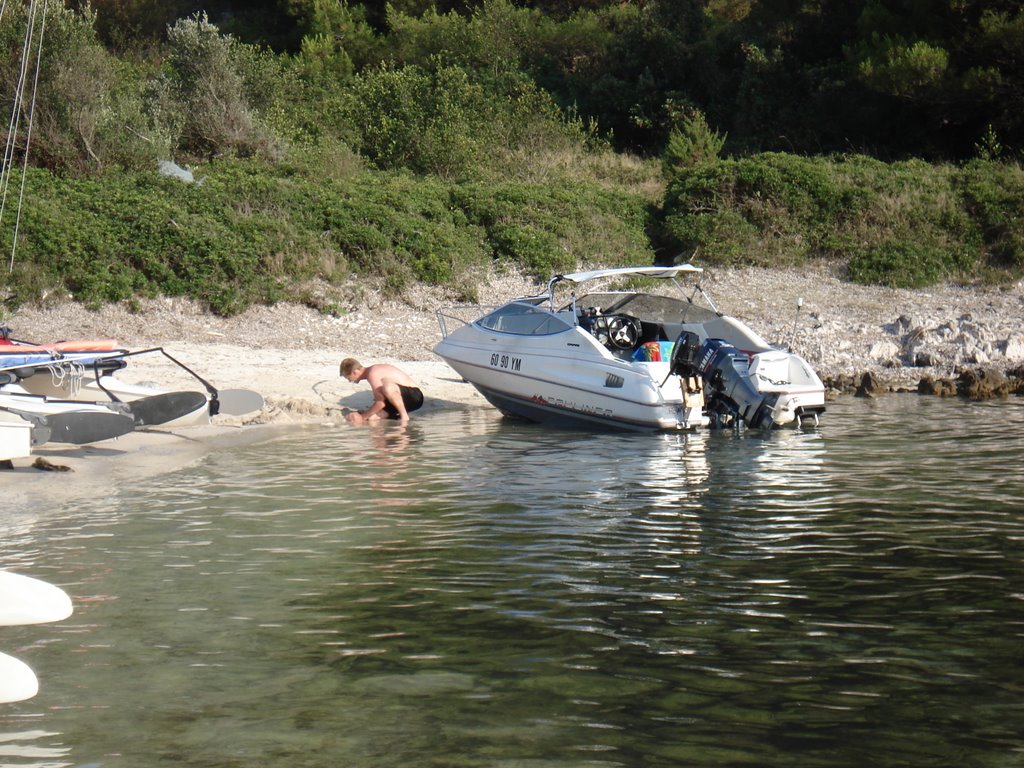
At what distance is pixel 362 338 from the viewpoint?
2219cm

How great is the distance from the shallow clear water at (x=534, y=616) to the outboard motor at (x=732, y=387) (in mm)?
1544

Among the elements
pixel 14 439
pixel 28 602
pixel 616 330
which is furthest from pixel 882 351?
pixel 28 602

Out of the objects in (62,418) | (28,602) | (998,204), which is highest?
(998,204)

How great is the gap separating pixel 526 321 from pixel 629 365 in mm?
2046

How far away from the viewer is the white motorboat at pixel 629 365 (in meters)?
15.4

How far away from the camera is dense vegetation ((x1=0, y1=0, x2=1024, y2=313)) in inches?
931

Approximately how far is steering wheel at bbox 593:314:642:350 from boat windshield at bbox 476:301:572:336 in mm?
514

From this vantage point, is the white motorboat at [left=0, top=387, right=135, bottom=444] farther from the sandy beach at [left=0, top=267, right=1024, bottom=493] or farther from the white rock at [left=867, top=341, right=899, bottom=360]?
the white rock at [left=867, top=341, right=899, bottom=360]

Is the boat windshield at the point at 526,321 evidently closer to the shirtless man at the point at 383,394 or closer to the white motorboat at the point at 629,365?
the white motorboat at the point at 629,365

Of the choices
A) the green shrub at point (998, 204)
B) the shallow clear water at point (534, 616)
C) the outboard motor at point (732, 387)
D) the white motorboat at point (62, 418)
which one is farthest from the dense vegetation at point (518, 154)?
the shallow clear water at point (534, 616)

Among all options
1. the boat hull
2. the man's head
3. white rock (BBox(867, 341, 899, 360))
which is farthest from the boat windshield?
white rock (BBox(867, 341, 899, 360))

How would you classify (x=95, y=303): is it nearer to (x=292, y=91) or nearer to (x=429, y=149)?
(x=429, y=149)

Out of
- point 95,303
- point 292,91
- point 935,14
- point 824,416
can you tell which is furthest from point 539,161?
point 824,416

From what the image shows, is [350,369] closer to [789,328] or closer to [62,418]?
[62,418]
